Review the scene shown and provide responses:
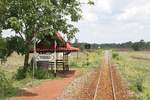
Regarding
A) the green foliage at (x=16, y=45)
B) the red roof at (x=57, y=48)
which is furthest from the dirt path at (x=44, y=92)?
the red roof at (x=57, y=48)

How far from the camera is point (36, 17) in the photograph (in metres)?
30.5

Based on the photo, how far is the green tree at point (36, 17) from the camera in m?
28.2

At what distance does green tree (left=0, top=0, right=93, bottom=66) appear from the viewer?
2816cm

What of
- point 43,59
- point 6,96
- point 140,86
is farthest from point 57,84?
point 6,96

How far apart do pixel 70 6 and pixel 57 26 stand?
206 cm

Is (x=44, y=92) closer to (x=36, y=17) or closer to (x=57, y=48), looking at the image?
(x=36, y=17)

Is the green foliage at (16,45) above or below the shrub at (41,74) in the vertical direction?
above

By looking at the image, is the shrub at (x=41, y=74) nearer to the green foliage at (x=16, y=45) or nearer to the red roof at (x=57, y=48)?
the red roof at (x=57, y=48)

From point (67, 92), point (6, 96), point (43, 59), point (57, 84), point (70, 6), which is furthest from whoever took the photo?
point (70, 6)

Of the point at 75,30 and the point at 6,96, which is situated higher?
the point at 75,30

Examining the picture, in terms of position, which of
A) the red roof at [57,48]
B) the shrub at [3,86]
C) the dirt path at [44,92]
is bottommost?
the dirt path at [44,92]

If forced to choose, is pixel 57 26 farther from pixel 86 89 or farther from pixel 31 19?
pixel 86 89

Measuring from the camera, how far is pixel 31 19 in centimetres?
3000

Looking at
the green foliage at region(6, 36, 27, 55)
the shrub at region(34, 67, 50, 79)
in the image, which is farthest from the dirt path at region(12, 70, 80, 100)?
the shrub at region(34, 67, 50, 79)
